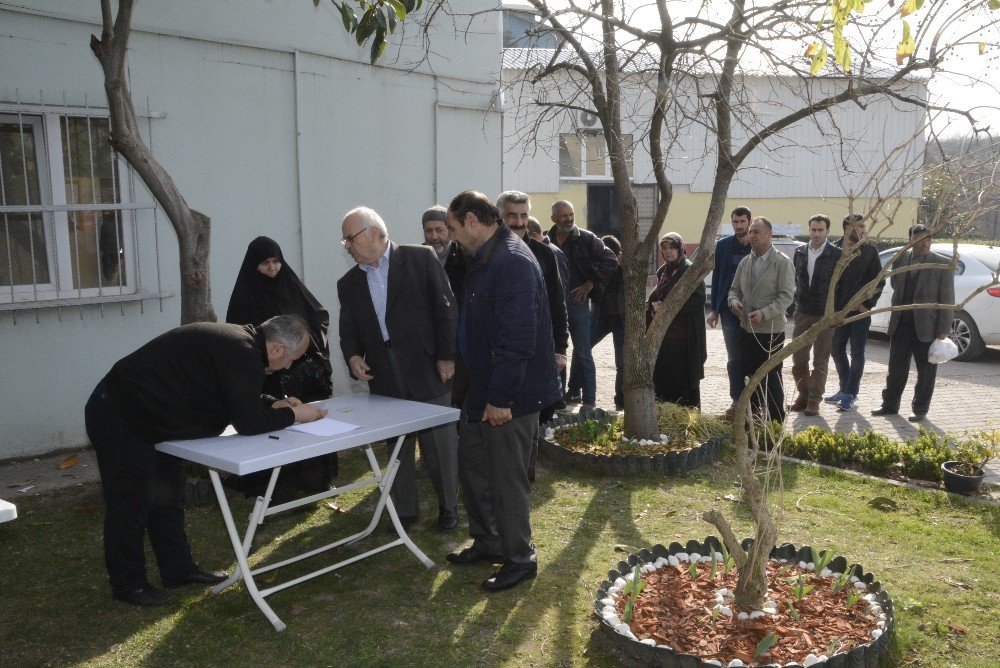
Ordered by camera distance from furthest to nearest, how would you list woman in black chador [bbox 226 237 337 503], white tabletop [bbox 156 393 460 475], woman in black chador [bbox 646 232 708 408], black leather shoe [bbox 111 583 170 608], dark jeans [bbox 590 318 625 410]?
dark jeans [bbox 590 318 625 410] < woman in black chador [bbox 646 232 708 408] < woman in black chador [bbox 226 237 337 503] < black leather shoe [bbox 111 583 170 608] < white tabletop [bbox 156 393 460 475]

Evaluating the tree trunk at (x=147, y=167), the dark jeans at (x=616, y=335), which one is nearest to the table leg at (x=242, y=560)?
the tree trunk at (x=147, y=167)

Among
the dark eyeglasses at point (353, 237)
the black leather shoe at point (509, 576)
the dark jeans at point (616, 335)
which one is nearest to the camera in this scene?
the black leather shoe at point (509, 576)

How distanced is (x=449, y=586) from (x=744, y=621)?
1.58 meters

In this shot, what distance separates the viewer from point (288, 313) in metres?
5.72

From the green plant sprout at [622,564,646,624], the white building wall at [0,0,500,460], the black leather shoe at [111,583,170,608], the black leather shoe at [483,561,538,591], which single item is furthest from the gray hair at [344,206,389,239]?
the white building wall at [0,0,500,460]

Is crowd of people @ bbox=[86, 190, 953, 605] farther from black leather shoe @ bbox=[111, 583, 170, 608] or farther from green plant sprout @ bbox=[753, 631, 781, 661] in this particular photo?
green plant sprout @ bbox=[753, 631, 781, 661]

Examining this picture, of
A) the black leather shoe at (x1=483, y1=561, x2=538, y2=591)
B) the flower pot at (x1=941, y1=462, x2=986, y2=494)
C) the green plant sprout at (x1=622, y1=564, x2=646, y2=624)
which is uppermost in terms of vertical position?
the green plant sprout at (x1=622, y1=564, x2=646, y2=624)

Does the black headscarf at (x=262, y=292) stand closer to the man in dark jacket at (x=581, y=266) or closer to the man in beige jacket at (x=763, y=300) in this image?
the man in dark jacket at (x=581, y=266)

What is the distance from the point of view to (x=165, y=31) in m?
7.48

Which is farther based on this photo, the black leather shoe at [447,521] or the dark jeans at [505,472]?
the black leather shoe at [447,521]

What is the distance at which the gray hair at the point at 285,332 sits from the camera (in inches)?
165

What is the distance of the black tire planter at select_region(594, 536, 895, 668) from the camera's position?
11.7 feet

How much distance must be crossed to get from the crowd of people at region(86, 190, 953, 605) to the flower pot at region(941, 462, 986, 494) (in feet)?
4.70

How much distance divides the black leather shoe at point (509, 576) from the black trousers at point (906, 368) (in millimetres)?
5404
